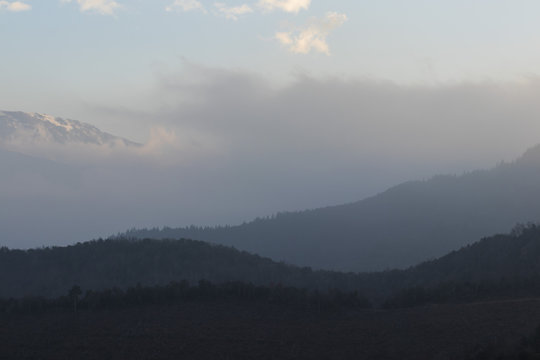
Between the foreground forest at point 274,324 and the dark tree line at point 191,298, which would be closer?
the foreground forest at point 274,324

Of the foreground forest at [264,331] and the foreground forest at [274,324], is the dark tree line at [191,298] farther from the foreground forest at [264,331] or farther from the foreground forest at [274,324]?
the foreground forest at [264,331]

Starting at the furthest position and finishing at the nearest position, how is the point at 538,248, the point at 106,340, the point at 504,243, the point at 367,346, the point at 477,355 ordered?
the point at 504,243 < the point at 538,248 < the point at 106,340 < the point at 367,346 < the point at 477,355

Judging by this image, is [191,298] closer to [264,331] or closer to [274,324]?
[274,324]

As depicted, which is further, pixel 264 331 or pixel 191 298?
pixel 191 298

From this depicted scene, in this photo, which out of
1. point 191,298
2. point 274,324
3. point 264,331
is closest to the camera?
point 264,331

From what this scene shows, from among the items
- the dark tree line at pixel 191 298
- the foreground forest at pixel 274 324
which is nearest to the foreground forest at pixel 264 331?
the foreground forest at pixel 274 324

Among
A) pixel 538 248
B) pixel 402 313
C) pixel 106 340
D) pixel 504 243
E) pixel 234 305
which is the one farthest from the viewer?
pixel 504 243

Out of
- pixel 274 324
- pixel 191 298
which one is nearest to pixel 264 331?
pixel 274 324

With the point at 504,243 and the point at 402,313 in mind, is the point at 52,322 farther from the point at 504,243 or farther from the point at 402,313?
the point at 504,243

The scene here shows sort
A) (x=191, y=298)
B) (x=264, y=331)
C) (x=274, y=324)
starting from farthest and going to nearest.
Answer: (x=191, y=298)
(x=274, y=324)
(x=264, y=331)

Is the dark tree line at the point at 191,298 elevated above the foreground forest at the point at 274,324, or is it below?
above

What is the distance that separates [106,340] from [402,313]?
42.3m

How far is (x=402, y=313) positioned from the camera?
9419cm

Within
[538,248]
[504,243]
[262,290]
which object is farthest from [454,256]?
[262,290]
